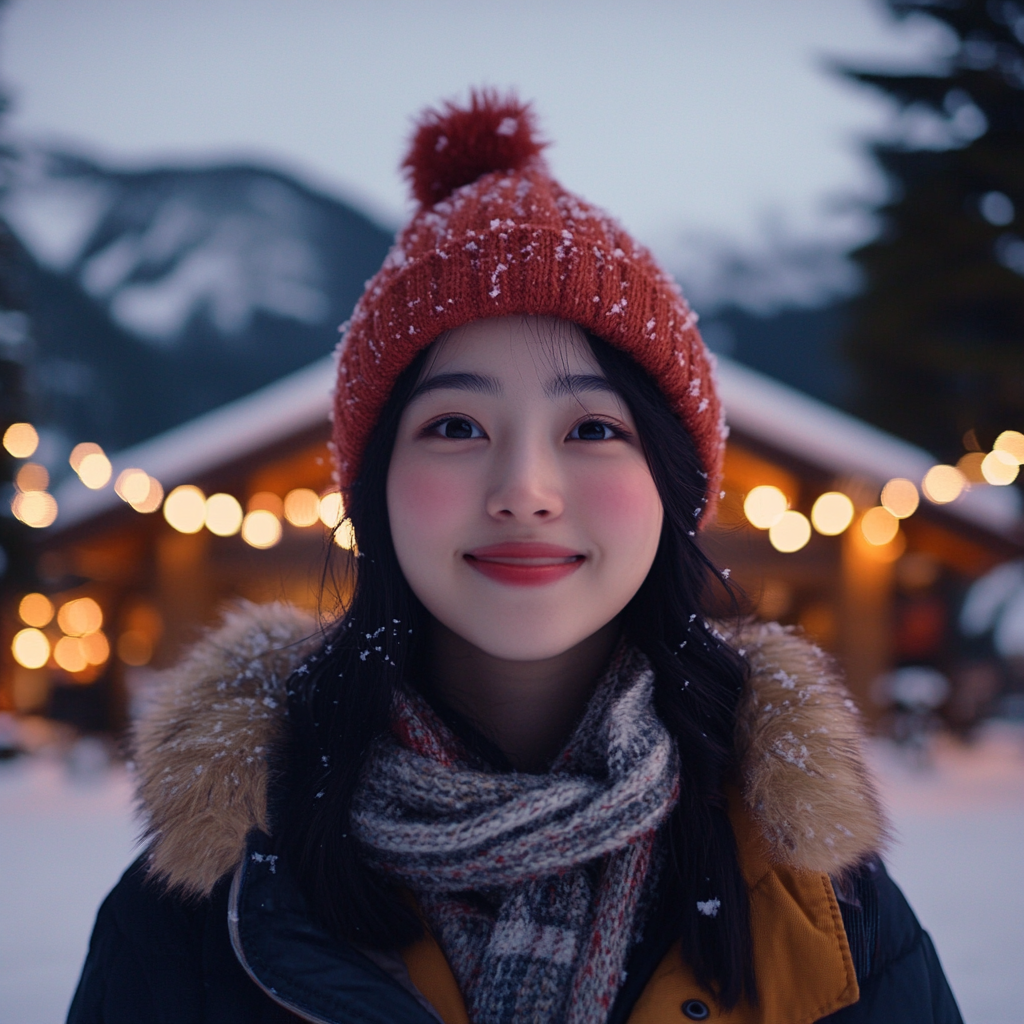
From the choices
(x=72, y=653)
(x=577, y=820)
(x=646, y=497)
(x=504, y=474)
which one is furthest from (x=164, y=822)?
(x=72, y=653)

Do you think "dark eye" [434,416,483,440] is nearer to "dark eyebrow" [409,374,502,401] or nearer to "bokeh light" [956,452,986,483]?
"dark eyebrow" [409,374,502,401]

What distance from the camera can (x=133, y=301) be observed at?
27484 mm

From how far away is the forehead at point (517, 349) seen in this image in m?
1.35

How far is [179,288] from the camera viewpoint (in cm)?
2998

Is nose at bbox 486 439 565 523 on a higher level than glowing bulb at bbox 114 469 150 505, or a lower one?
lower

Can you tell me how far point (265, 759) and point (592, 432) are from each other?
30.8 inches

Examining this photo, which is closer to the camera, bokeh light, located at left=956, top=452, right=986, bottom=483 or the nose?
the nose

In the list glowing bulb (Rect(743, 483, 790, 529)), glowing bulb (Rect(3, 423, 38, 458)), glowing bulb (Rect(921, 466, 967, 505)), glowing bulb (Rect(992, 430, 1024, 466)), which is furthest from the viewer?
glowing bulb (Rect(992, 430, 1024, 466))

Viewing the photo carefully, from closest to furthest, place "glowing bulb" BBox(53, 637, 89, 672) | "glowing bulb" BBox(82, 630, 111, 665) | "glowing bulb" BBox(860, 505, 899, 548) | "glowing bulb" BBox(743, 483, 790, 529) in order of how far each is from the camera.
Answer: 1. "glowing bulb" BBox(743, 483, 790, 529)
2. "glowing bulb" BBox(860, 505, 899, 548)
3. "glowing bulb" BBox(53, 637, 89, 672)
4. "glowing bulb" BBox(82, 630, 111, 665)

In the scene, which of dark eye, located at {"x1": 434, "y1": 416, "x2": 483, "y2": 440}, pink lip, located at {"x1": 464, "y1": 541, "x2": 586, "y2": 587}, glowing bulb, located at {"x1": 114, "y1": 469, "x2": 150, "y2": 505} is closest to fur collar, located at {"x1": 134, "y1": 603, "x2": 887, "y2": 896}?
pink lip, located at {"x1": 464, "y1": 541, "x2": 586, "y2": 587}

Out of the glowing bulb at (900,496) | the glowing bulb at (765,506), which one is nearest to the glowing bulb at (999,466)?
the glowing bulb at (900,496)

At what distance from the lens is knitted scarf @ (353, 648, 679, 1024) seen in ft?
4.00

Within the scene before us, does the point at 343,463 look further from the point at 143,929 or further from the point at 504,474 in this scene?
the point at 143,929

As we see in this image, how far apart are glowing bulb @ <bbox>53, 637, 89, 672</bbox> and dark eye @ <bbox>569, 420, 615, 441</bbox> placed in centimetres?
1816
